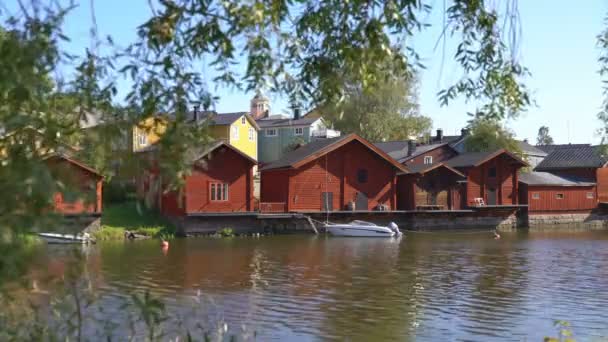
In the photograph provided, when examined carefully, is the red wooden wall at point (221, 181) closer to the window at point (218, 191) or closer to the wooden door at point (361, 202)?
the window at point (218, 191)

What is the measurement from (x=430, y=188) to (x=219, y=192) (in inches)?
596

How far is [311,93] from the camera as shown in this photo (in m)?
6.68

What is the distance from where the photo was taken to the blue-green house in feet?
194

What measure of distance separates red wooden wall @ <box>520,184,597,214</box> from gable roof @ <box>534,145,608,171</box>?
249cm

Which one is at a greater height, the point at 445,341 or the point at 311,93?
the point at 311,93

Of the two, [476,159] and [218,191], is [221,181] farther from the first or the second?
[476,159]

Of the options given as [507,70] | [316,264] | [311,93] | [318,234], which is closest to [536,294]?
[316,264]

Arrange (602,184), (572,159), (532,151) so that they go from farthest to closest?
(532,151) → (572,159) → (602,184)

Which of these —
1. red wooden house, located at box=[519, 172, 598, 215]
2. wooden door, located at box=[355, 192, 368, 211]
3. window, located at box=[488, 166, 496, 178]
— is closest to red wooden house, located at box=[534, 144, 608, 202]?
red wooden house, located at box=[519, 172, 598, 215]

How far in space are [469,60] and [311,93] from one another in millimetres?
1753

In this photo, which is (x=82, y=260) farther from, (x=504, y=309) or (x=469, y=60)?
(x=504, y=309)

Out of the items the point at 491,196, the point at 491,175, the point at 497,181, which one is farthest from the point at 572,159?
the point at 491,196

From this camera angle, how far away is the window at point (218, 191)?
38.6m

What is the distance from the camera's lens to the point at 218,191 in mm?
38812
